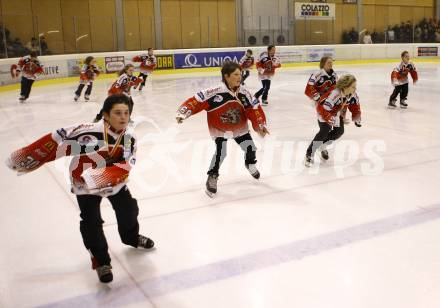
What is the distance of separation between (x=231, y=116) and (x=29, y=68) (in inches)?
414

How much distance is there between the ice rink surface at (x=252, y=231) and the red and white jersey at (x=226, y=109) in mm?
690

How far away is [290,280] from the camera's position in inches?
116

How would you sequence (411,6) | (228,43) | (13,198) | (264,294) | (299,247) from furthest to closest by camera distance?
1. (411,6)
2. (228,43)
3. (13,198)
4. (299,247)
5. (264,294)

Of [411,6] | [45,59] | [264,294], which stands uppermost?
[411,6]

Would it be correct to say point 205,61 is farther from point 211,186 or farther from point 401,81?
point 211,186

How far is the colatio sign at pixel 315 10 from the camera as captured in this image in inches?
1041

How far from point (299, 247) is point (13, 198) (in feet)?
10.1

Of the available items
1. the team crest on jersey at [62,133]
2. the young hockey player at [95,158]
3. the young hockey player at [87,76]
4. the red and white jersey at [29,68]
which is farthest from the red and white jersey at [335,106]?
the red and white jersey at [29,68]

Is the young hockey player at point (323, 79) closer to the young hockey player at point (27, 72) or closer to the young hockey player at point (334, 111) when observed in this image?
the young hockey player at point (334, 111)

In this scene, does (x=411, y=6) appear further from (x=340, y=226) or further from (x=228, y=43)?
(x=340, y=226)

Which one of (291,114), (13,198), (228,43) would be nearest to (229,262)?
(13,198)

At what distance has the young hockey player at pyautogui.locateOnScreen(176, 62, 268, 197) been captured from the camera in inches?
173

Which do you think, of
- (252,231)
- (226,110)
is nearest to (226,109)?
(226,110)

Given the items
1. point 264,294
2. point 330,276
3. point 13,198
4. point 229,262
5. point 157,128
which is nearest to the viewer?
point 264,294
